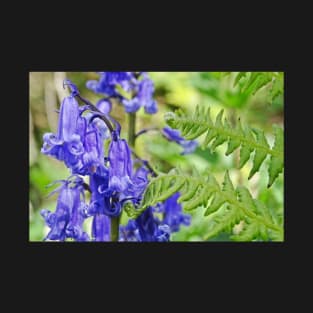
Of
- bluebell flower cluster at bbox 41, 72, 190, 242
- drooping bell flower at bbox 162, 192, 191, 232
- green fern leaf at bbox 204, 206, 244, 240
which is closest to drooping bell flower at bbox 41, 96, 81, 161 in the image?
bluebell flower cluster at bbox 41, 72, 190, 242

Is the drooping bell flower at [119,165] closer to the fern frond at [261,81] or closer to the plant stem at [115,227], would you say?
the plant stem at [115,227]

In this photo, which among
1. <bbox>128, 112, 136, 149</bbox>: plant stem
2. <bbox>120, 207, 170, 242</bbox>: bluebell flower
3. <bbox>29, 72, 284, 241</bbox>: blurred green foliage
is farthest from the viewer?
<bbox>29, 72, 284, 241</bbox>: blurred green foliage

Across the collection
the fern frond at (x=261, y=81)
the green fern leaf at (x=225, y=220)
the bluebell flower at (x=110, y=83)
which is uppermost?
the bluebell flower at (x=110, y=83)

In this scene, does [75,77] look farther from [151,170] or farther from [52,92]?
[151,170]

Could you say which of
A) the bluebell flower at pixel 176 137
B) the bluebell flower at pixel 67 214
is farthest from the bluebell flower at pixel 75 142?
the bluebell flower at pixel 176 137

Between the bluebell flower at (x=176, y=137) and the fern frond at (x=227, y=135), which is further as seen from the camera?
the bluebell flower at (x=176, y=137)

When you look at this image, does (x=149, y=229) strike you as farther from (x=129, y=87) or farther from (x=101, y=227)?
(x=129, y=87)

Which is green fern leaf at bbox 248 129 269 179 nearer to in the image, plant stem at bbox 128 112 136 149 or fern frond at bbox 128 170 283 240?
fern frond at bbox 128 170 283 240
